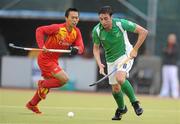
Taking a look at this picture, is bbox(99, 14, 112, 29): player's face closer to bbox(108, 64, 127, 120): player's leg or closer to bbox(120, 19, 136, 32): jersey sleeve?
bbox(120, 19, 136, 32): jersey sleeve

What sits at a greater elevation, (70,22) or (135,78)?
(70,22)

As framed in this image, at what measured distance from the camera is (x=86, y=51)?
26203 mm

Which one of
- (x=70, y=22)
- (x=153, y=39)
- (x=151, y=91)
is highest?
(x=70, y=22)

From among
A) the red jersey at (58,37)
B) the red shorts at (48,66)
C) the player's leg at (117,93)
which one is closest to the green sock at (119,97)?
the player's leg at (117,93)

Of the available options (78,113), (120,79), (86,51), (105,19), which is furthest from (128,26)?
(86,51)

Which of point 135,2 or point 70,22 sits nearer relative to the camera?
point 70,22

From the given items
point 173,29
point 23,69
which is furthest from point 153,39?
point 23,69

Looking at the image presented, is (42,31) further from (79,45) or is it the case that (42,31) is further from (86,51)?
(86,51)

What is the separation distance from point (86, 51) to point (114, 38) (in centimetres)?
1289

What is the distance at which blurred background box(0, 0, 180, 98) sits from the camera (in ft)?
82.4

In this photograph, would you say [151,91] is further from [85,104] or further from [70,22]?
[70,22]

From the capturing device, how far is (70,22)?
14078 mm

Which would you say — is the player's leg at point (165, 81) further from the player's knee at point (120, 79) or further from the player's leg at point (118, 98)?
the player's knee at point (120, 79)

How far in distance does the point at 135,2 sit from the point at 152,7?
1.98 feet
